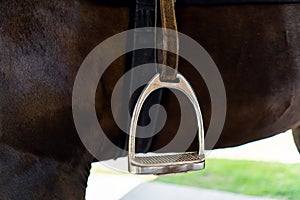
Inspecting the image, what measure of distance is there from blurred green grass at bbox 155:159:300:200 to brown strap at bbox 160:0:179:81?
1.39 meters

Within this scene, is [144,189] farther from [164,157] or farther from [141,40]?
[141,40]

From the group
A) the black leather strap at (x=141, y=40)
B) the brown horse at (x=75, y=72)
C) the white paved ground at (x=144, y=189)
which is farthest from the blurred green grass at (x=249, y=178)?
the black leather strap at (x=141, y=40)

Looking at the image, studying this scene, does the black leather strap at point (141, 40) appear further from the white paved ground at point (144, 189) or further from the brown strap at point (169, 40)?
the white paved ground at point (144, 189)

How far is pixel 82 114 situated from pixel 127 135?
7 centimetres

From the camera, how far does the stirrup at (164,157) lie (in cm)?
56

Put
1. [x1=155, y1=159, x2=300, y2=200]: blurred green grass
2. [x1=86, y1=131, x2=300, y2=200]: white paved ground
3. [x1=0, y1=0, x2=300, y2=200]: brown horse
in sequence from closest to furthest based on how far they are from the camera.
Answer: [x1=0, y1=0, x2=300, y2=200]: brown horse
[x1=86, y1=131, x2=300, y2=200]: white paved ground
[x1=155, y1=159, x2=300, y2=200]: blurred green grass

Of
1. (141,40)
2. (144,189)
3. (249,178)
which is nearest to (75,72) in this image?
(141,40)

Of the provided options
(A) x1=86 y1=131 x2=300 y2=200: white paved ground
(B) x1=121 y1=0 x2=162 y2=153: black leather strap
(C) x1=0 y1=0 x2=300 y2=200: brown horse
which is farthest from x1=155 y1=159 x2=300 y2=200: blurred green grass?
(B) x1=121 y1=0 x2=162 y2=153: black leather strap

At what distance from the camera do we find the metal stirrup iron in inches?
21.6

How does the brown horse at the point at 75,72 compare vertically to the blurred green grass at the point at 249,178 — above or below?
above

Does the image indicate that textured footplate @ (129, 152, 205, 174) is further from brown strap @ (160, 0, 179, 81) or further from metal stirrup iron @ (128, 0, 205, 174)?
brown strap @ (160, 0, 179, 81)

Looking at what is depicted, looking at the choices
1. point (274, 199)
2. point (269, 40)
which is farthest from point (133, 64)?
point (274, 199)

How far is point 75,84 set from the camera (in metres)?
0.54

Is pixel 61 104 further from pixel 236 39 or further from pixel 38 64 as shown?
pixel 236 39
